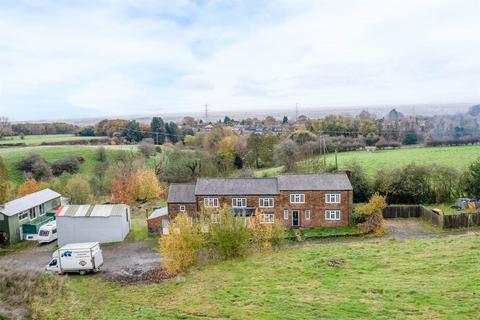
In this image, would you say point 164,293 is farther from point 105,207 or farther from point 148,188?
point 148,188

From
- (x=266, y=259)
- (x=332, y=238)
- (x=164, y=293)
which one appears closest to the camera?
(x=164, y=293)

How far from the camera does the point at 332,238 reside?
40.3m

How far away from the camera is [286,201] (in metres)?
44.8

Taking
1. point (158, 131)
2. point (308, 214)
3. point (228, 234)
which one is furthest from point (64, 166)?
point (228, 234)

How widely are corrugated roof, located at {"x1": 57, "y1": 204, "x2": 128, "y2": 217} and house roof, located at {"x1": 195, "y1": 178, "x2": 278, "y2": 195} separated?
27.9 feet

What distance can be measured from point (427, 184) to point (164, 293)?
40067 millimetres

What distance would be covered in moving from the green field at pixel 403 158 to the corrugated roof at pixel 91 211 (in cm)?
3206

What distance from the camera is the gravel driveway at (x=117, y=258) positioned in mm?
32812

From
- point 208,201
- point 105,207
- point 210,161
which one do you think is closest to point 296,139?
point 210,161

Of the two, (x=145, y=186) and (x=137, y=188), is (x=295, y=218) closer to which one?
(x=145, y=186)

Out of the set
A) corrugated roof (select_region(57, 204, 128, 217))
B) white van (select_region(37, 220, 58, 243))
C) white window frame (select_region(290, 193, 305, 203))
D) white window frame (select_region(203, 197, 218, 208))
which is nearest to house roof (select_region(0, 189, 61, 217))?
white van (select_region(37, 220, 58, 243))

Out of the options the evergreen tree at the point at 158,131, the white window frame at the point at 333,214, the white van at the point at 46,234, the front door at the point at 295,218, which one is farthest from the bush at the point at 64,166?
the white window frame at the point at 333,214

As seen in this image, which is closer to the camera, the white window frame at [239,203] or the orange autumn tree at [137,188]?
the white window frame at [239,203]

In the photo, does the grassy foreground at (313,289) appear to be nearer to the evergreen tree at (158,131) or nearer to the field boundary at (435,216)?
the field boundary at (435,216)
